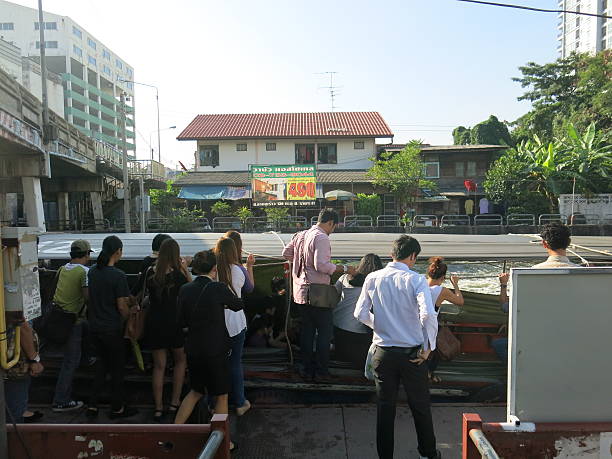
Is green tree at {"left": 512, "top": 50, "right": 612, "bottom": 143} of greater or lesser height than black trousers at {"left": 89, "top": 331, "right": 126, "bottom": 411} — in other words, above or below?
above

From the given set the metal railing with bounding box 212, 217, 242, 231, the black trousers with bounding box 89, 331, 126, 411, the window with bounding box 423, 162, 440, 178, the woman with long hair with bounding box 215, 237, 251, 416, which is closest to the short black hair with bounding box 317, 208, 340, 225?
the woman with long hair with bounding box 215, 237, 251, 416

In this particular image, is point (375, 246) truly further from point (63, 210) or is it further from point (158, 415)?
point (63, 210)

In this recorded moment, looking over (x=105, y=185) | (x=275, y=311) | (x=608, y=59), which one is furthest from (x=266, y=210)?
(x=608, y=59)

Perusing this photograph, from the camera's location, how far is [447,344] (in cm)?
434

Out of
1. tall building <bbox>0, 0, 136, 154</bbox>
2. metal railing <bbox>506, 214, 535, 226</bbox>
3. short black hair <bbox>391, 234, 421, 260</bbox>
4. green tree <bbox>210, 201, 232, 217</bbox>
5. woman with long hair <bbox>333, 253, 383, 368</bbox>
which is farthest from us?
tall building <bbox>0, 0, 136, 154</bbox>

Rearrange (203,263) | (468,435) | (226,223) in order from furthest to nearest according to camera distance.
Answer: (226,223) → (203,263) → (468,435)

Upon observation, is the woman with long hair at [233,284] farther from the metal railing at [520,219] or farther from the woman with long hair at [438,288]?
the metal railing at [520,219]

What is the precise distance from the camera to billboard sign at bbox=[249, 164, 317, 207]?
24250 millimetres

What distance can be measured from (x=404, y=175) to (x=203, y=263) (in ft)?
70.9

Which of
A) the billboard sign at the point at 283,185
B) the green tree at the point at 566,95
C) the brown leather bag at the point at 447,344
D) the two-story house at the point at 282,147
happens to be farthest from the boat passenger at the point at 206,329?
the green tree at the point at 566,95

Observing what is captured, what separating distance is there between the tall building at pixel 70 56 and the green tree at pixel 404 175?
45.4 m

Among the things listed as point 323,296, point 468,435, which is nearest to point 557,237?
point 323,296

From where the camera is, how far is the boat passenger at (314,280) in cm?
413

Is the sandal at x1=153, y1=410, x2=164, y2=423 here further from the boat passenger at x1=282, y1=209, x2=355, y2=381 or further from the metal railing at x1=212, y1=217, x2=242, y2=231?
the metal railing at x1=212, y1=217, x2=242, y2=231
